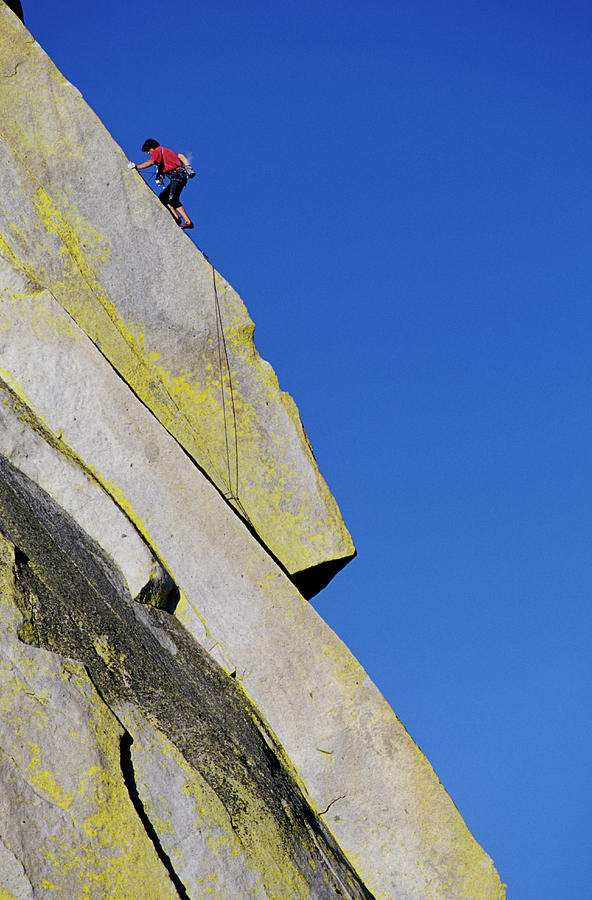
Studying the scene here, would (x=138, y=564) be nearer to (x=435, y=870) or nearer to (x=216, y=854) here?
(x=216, y=854)

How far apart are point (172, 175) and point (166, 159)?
0.85 feet

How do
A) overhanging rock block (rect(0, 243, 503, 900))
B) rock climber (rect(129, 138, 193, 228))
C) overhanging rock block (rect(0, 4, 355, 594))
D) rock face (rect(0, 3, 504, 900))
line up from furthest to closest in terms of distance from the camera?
rock climber (rect(129, 138, 193, 228))
overhanging rock block (rect(0, 4, 355, 594))
overhanging rock block (rect(0, 243, 503, 900))
rock face (rect(0, 3, 504, 900))

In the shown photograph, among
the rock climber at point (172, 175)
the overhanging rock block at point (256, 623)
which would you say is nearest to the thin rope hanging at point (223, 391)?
the overhanging rock block at point (256, 623)

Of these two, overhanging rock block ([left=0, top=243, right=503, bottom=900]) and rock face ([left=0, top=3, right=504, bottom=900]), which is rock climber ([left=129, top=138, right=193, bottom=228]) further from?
overhanging rock block ([left=0, top=243, right=503, bottom=900])

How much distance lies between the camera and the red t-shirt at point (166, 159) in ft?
36.1

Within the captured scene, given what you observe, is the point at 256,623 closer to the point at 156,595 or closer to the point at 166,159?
the point at 156,595

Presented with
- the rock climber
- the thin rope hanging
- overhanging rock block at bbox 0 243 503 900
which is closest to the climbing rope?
the thin rope hanging

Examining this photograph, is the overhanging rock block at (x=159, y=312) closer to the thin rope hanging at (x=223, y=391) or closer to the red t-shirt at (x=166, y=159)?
the thin rope hanging at (x=223, y=391)

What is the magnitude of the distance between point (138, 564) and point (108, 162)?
4.41 meters

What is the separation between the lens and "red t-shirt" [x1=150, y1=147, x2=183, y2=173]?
1099 cm

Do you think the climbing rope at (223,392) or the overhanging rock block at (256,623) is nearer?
the overhanging rock block at (256,623)

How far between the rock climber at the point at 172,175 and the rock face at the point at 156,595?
5.09 feet

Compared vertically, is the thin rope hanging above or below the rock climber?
below

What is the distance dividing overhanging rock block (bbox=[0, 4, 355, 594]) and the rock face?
2 centimetres
